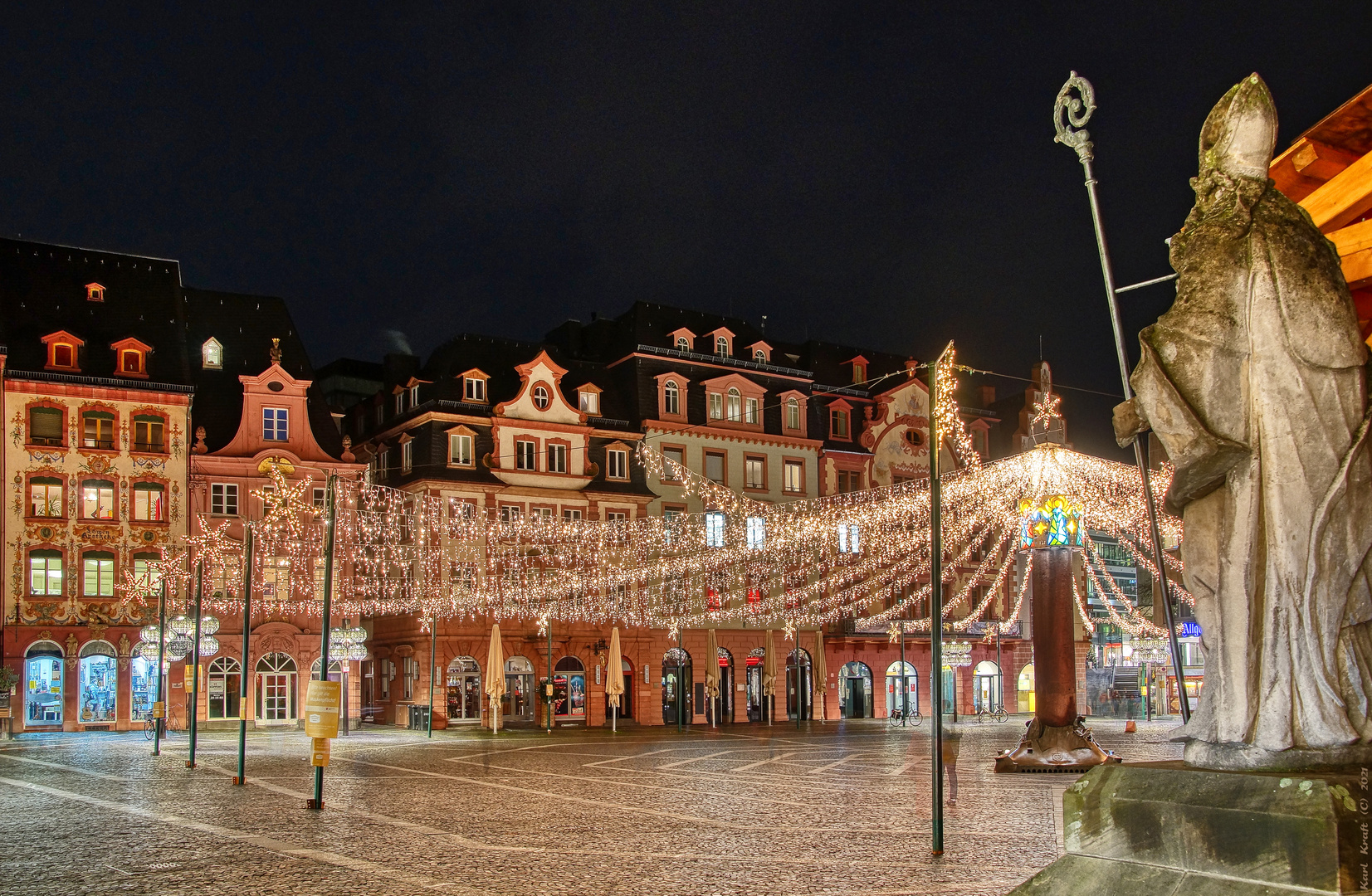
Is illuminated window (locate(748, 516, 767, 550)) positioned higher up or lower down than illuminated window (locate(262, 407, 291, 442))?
lower down

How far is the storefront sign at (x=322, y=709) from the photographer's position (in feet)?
64.5

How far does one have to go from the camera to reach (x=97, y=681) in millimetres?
48125

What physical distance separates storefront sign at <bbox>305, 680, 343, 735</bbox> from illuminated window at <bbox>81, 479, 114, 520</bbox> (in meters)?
32.8

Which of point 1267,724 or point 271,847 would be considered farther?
point 271,847

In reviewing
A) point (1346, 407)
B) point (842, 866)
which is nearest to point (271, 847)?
point (842, 866)

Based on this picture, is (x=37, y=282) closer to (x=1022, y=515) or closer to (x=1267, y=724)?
(x=1022, y=515)

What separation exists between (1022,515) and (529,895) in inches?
624

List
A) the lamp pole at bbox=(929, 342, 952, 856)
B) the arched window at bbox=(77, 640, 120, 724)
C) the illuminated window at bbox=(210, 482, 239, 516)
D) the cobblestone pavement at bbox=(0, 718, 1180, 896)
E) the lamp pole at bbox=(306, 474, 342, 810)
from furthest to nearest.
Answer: the illuminated window at bbox=(210, 482, 239, 516) < the arched window at bbox=(77, 640, 120, 724) < the lamp pole at bbox=(306, 474, 342, 810) < the lamp pole at bbox=(929, 342, 952, 856) < the cobblestone pavement at bbox=(0, 718, 1180, 896)

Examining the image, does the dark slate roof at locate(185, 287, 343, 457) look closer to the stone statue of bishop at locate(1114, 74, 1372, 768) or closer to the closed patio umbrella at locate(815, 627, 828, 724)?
the closed patio umbrella at locate(815, 627, 828, 724)

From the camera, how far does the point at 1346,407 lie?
5746 millimetres

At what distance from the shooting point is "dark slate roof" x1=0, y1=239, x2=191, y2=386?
49.6 m

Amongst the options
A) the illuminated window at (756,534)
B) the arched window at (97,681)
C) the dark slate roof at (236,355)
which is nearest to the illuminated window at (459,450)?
the dark slate roof at (236,355)

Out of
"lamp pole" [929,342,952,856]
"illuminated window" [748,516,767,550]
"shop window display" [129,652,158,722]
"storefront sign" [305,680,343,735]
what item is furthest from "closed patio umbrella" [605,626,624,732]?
"lamp pole" [929,342,952,856]

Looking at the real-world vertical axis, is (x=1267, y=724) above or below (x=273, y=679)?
above
